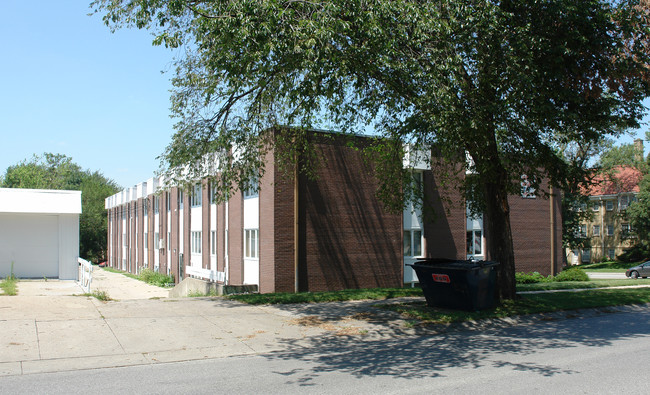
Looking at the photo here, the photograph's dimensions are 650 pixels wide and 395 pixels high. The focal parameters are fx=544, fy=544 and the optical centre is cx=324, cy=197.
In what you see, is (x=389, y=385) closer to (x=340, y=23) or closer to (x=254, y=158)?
(x=340, y=23)

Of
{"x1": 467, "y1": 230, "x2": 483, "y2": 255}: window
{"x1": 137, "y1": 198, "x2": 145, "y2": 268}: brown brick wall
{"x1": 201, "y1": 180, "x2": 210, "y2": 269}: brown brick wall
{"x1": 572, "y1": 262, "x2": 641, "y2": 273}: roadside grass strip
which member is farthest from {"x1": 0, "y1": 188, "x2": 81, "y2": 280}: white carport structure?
{"x1": 572, "y1": 262, "x2": 641, "y2": 273}: roadside grass strip

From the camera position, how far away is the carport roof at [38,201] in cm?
1814

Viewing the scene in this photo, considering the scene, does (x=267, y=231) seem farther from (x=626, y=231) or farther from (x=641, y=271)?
(x=626, y=231)

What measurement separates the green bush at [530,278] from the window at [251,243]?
45.2 feet

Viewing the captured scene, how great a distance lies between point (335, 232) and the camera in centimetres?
2389

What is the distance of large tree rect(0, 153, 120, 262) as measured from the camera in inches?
2591

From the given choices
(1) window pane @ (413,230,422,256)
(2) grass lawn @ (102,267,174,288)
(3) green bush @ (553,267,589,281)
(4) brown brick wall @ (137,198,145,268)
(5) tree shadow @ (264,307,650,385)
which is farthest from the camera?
(4) brown brick wall @ (137,198,145,268)

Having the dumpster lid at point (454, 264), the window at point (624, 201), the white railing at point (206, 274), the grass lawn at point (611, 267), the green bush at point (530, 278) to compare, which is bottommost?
the grass lawn at point (611, 267)

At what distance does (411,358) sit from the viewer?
27.9 feet

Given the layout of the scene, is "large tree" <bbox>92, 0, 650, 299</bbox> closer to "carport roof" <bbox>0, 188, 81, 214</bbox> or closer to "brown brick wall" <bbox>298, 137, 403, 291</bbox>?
"carport roof" <bbox>0, 188, 81, 214</bbox>

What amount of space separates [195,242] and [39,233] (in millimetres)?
14842

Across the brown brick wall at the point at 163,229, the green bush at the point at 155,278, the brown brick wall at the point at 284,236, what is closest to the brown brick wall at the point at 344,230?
the brown brick wall at the point at 284,236

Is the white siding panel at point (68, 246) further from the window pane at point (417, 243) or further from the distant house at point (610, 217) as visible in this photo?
the distant house at point (610, 217)

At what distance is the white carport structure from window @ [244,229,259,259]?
24.9 feet
